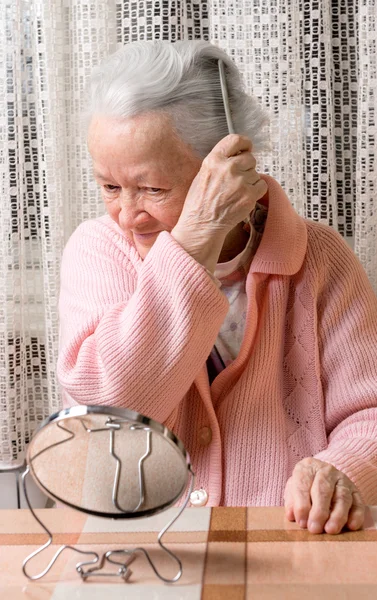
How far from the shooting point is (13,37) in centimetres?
179

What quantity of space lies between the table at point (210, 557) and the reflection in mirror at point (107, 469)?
0.25 ft

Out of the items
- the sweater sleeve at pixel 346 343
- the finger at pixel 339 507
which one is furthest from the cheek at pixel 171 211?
the finger at pixel 339 507

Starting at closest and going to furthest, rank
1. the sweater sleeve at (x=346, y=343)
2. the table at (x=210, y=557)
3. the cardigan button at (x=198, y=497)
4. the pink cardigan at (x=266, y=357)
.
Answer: the table at (x=210, y=557) → the cardigan button at (x=198, y=497) → the pink cardigan at (x=266, y=357) → the sweater sleeve at (x=346, y=343)

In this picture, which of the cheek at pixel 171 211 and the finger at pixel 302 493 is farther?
the cheek at pixel 171 211

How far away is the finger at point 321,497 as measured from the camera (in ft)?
3.39

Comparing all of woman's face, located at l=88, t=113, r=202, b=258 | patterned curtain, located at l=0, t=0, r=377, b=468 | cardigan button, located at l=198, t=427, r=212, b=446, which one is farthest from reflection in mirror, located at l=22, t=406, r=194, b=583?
patterned curtain, located at l=0, t=0, r=377, b=468

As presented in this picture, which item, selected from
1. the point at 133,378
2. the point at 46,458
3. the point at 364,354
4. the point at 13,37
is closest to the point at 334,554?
the point at 46,458

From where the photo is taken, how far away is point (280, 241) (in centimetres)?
148

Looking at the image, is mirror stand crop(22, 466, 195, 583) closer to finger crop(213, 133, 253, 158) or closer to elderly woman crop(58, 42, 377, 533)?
elderly woman crop(58, 42, 377, 533)

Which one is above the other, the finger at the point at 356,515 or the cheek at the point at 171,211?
the cheek at the point at 171,211

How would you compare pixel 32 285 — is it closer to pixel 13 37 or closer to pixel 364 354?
pixel 13 37

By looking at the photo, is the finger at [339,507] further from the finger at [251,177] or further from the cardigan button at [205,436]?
the finger at [251,177]

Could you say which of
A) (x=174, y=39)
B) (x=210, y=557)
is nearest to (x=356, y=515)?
(x=210, y=557)

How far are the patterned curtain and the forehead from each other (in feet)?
1.40
